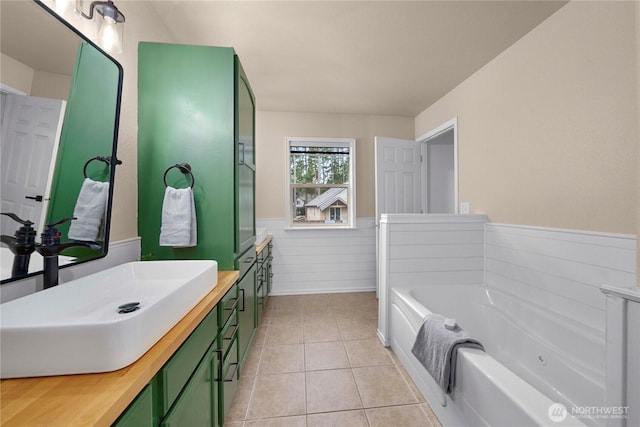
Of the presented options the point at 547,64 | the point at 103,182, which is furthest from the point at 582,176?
the point at 103,182

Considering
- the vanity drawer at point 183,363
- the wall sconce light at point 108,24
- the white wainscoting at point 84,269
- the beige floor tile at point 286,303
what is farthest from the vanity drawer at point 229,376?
the wall sconce light at point 108,24

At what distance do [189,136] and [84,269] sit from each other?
84cm

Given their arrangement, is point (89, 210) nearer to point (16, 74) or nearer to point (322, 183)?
point (16, 74)

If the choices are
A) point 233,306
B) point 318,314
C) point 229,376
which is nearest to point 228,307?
point 233,306

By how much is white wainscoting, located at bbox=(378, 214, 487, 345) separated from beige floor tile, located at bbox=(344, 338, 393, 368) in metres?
0.09

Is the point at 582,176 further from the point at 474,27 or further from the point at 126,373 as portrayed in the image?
the point at 126,373

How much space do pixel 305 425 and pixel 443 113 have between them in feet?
10.6

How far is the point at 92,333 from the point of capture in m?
0.57

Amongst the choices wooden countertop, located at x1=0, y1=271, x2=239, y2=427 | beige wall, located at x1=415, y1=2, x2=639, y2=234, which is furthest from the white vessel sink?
beige wall, located at x1=415, y1=2, x2=639, y2=234

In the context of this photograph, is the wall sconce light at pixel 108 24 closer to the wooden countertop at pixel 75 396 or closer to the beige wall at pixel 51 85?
the beige wall at pixel 51 85

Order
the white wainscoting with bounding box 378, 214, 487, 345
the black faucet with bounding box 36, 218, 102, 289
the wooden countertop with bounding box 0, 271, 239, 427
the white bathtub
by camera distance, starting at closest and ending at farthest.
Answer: the wooden countertop with bounding box 0, 271, 239, 427, the black faucet with bounding box 36, 218, 102, 289, the white bathtub, the white wainscoting with bounding box 378, 214, 487, 345

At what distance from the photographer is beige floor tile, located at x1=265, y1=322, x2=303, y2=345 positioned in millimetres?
2279

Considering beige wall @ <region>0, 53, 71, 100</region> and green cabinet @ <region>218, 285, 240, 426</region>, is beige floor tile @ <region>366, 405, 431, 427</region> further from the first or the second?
beige wall @ <region>0, 53, 71, 100</region>

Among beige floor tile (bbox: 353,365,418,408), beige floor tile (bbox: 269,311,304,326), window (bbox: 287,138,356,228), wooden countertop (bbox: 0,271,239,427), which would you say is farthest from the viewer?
window (bbox: 287,138,356,228)
